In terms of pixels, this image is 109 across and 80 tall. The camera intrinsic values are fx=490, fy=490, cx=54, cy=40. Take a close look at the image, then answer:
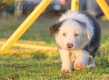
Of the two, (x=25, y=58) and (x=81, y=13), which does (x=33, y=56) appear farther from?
(x=81, y=13)

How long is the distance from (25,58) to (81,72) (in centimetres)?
232

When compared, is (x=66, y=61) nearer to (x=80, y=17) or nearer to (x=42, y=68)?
(x=42, y=68)

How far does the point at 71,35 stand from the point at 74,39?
0.34 feet

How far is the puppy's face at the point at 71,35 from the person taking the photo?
25.7ft

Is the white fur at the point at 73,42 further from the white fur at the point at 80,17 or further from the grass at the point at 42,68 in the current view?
the grass at the point at 42,68

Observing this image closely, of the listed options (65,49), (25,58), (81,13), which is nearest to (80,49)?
(65,49)

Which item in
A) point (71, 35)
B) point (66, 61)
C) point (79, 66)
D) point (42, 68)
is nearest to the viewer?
point (79, 66)

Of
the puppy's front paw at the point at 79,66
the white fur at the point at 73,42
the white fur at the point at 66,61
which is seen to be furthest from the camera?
the white fur at the point at 66,61

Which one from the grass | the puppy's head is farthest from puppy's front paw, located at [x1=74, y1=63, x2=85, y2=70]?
the puppy's head

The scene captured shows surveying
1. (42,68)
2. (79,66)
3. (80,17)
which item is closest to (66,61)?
(79,66)

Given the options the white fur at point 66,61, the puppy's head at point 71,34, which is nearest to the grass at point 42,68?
the white fur at point 66,61

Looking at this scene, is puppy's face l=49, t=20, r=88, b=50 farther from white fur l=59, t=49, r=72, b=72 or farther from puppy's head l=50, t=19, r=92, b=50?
white fur l=59, t=49, r=72, b=72

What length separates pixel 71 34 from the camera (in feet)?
26.2

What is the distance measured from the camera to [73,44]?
7.79 m
